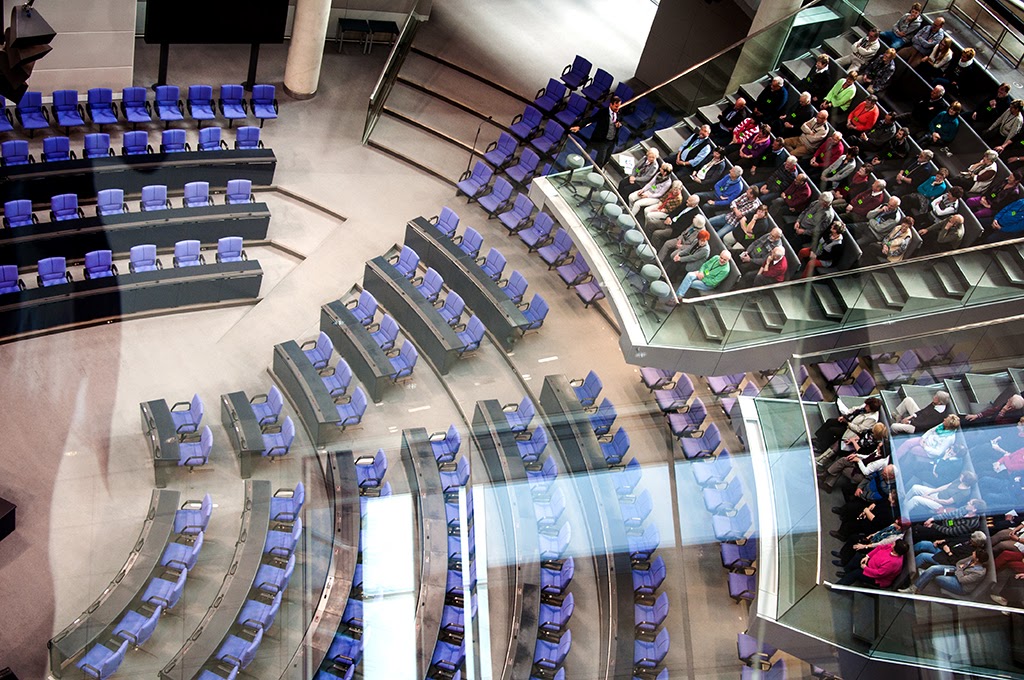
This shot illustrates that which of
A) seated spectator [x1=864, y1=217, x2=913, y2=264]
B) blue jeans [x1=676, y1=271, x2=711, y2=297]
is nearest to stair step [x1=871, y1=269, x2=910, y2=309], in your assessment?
seated spectator [x1=864, y1=217, x2=913, y2=264]

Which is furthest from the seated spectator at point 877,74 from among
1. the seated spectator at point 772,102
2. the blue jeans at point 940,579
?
the blue jeans at point 940,579

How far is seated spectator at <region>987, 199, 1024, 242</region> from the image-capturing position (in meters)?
12.4

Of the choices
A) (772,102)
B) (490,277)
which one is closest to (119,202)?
(490,277)

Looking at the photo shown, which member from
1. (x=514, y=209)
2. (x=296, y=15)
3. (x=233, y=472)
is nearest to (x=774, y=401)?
(x=514, y=209)

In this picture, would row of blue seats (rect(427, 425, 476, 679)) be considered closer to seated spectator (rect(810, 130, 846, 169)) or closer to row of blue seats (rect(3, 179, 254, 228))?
row of blue seats (rect(3, 179, 254, 228))

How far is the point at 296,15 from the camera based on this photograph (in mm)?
16219

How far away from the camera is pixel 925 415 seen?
36.3ft

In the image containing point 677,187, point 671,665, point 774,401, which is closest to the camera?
point 671,665

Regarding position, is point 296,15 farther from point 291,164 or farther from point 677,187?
point 677,187

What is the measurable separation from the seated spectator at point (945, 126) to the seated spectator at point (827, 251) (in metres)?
2.39

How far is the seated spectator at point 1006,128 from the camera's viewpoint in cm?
1330

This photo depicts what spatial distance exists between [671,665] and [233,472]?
5158 millimetres

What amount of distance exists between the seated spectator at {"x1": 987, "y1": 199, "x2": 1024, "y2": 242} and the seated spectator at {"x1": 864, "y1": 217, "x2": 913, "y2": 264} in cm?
102

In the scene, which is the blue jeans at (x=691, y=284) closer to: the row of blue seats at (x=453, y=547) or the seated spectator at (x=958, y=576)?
the row of blue seats at (x=453, y=547)
